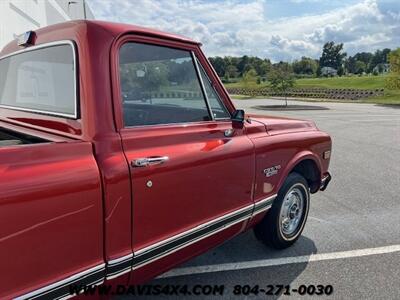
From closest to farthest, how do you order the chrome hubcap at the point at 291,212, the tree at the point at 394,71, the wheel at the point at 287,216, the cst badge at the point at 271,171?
the cst badge at the point at 271,171, the wheel at the point at 287,216, the chrome hubcap at the point at 291,212, the tree at the point at 394,71

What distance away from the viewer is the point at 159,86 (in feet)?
8.14

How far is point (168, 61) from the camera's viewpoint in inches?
97.6

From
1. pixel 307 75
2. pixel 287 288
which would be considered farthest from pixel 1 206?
pixel 307 75

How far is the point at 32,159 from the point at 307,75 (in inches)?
3944

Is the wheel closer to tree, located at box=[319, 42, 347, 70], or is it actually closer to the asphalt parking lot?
the asphalt parking lot

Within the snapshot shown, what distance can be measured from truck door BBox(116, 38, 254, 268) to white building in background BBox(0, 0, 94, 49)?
30.3 ft

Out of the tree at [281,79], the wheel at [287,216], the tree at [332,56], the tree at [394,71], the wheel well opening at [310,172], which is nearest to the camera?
the wheel at [287,216]

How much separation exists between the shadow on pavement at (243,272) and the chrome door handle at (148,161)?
1274mm

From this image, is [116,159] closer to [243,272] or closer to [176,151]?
[176,151]

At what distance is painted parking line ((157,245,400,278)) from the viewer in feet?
10.3

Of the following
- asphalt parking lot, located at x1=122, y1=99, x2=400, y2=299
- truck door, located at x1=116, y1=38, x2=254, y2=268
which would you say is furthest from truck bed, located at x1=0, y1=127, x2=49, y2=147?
asphalt parking lot, located at x1=122, y1=99, x2=400, y2=299

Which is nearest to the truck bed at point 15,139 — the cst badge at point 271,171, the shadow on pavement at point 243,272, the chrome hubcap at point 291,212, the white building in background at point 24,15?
the shadow on pavement at point 243,272

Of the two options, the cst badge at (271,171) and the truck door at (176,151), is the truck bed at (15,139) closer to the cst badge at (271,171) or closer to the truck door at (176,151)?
the truck door at (176,151)

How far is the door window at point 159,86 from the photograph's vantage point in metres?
2.16
